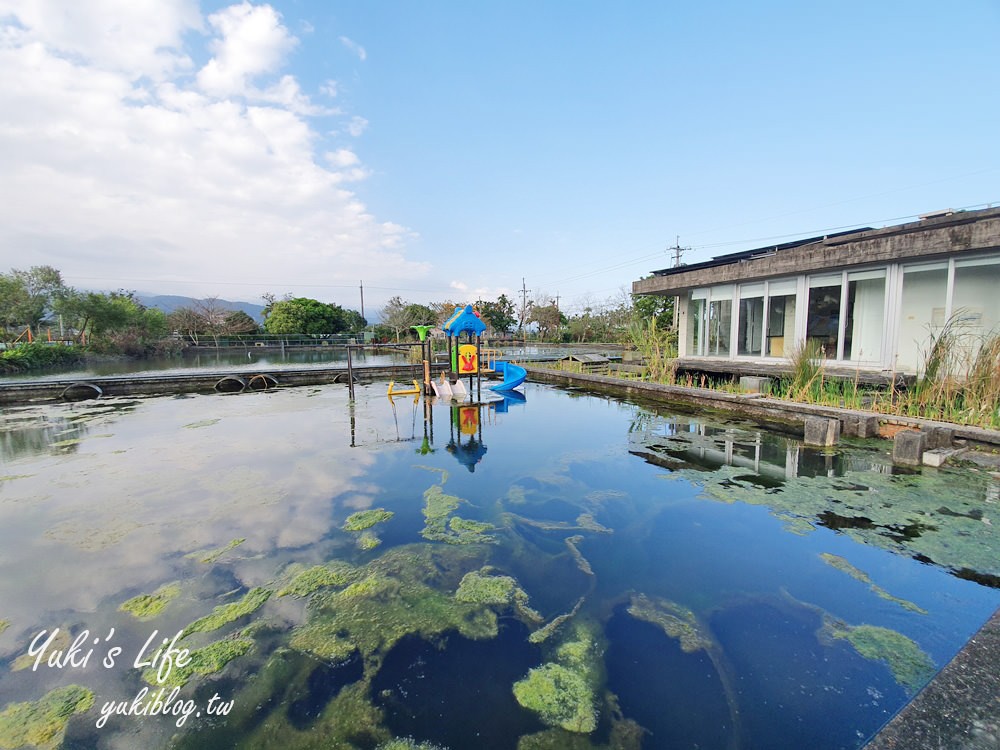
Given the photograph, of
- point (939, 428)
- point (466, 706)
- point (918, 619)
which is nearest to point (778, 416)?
point (939, 428)

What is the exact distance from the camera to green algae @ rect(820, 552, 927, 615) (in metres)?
2.38

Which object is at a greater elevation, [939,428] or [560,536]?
[939,428]

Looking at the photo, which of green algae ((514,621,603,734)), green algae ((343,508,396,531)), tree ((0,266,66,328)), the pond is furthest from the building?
tree ((0,266,66,328))

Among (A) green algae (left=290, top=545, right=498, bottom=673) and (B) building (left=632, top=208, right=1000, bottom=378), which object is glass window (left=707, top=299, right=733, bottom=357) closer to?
(B) building (left=632, top=208, right=1000, bottom=378)

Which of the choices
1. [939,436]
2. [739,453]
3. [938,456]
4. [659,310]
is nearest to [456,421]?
[739,453]

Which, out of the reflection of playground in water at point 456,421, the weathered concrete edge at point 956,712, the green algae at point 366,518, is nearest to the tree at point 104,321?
the reflection of playground in water at point 456,421

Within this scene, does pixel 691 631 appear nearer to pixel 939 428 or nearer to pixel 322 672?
pixel 322 672

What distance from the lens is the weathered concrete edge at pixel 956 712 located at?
1297mm

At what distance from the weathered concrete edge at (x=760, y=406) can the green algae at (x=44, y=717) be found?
7.72 m

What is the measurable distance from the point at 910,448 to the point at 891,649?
3581 millimetres

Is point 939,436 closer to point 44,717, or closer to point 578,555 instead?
point 578,555

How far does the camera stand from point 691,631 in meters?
2.25

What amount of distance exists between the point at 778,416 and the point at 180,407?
38.0 feet

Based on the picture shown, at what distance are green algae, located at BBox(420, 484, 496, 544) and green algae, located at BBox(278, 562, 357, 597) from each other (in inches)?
26.5
